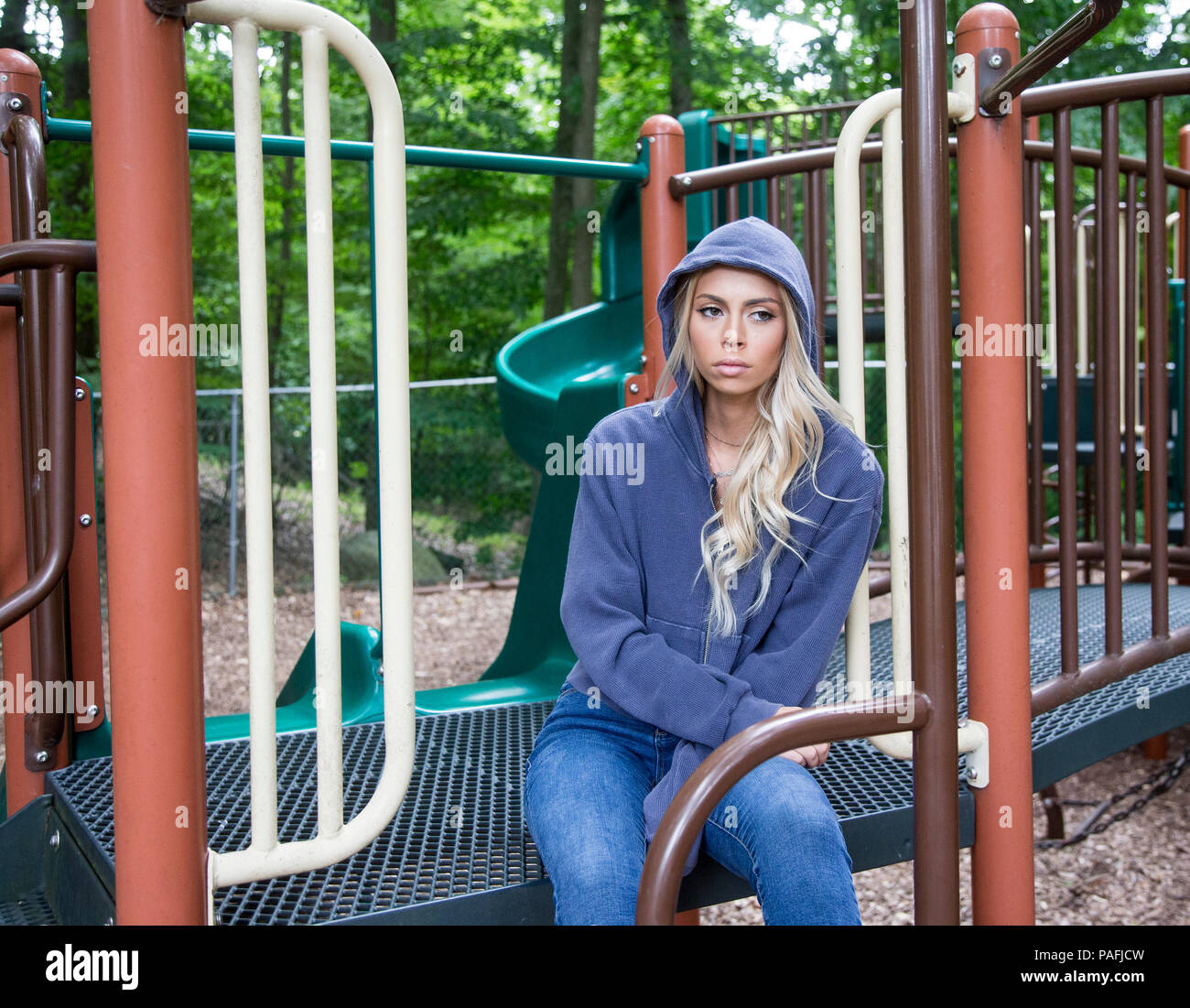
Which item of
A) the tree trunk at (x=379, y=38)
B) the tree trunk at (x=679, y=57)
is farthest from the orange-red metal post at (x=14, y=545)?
the tree trunk at (x=679, y=57)

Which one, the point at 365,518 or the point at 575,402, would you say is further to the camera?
the point at 365,518

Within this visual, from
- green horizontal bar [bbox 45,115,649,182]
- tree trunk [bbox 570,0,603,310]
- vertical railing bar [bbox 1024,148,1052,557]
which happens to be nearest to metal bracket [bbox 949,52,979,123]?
vertical railing bar [bbox 1024,148,1052,557]

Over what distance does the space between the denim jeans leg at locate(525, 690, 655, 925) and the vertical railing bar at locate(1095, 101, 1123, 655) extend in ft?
2.94

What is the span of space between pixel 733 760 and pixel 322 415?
0.63 meters

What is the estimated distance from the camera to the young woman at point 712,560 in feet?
5.14

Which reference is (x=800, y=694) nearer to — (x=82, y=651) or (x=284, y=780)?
(x=284, y=780)

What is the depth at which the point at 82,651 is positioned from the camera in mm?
2205

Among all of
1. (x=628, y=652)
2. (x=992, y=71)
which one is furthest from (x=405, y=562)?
(x=992, y=71)

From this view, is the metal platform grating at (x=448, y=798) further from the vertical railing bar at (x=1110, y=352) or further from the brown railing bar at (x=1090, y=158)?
the brown railing bar at (x=1090, y=158)

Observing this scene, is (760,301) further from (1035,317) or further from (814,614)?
(1035,317)

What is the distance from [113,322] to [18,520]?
1.21 metres

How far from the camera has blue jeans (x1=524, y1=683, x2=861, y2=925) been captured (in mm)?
1386

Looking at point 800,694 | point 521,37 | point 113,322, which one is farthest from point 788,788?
point 521,37

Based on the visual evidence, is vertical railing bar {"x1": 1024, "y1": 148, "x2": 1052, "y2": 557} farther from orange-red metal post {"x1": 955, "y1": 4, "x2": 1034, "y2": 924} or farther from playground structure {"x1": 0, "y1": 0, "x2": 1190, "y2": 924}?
orange-red metal post {"x1": 955, "y1": 4, "x2": 1034, "y2": 924}
